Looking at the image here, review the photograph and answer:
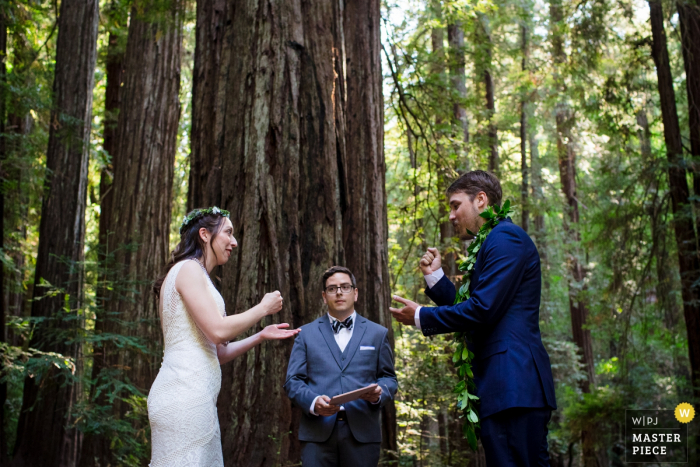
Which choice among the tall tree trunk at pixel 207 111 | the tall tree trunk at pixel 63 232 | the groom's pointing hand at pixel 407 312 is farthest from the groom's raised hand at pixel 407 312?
the tall tree trunk at pixel 63 232

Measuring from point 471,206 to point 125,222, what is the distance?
309 inches

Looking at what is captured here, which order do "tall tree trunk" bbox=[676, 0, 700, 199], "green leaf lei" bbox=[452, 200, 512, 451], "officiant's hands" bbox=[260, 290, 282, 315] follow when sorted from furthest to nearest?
"tall tree trunk" bbox=[676, 0, 700, 199] < "officiant's hands" bbox=[260, 290, 282, 315] < "green leaf lei" bbox=[452, 200, 512, 451]

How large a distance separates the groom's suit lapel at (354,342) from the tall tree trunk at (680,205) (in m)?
7.65

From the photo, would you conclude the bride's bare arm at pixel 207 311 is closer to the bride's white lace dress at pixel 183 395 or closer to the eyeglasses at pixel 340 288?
the bride's white lace dress at pixel 183 395

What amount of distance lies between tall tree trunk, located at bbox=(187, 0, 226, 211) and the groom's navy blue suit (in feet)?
7.71

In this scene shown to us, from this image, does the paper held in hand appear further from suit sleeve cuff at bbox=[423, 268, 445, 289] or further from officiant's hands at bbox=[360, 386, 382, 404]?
suit sleeve cuff at bbox=[423, 268, 445, 289]

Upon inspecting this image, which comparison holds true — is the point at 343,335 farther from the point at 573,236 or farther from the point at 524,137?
the point at 573,236

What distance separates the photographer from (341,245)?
483 cm

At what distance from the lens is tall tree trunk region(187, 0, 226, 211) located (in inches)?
188

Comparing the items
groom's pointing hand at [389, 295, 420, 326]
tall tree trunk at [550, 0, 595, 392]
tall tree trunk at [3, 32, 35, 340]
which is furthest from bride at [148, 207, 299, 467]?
tall tree trunk at [550, 0, 595, 392]

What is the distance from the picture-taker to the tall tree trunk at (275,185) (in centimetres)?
434

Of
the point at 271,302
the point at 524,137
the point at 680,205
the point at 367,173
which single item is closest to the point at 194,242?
the point at 271,302

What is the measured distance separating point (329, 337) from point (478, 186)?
1.53m

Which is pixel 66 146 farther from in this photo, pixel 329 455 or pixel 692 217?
pixel 692 217
